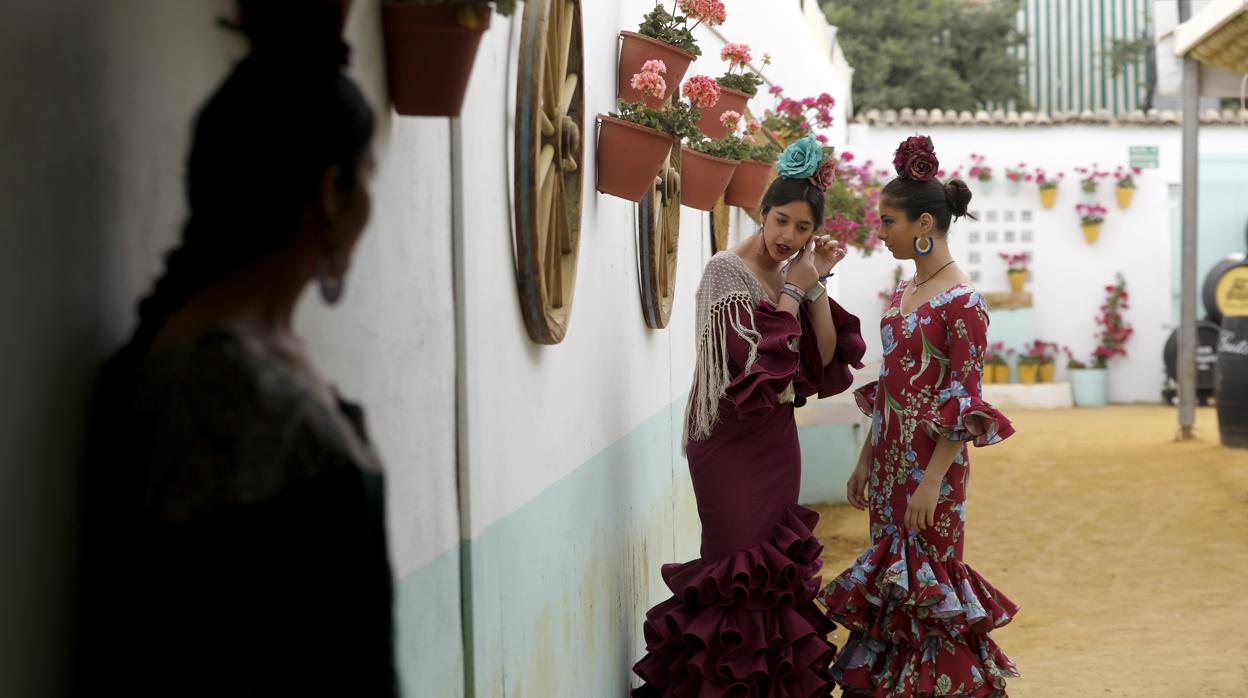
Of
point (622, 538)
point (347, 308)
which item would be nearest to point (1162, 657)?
point (622, 538)

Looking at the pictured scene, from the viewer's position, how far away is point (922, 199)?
12.6 ft

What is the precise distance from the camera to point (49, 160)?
1.02 metres

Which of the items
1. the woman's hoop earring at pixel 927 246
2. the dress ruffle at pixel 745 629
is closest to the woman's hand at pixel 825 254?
the woman's hoop earring at pixel 927 246

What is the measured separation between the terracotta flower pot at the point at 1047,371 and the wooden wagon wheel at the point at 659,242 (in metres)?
11.3

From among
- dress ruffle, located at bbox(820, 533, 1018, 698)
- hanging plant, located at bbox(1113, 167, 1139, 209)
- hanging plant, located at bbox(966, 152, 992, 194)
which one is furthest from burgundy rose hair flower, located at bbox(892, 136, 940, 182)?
hanging plant, located at bbox(1113, 167, 1139, 209)

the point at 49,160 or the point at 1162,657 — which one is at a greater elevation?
the point at 49,160

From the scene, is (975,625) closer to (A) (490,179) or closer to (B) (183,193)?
(A) (490,179)

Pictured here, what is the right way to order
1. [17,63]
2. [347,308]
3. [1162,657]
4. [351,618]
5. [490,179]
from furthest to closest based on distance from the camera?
[1162,657] < [490,179] < [347,308] < [351,618] < [17,63]

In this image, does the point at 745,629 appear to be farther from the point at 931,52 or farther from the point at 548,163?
the point at 931,52

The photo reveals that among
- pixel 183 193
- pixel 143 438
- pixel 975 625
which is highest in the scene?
pixel 183 193

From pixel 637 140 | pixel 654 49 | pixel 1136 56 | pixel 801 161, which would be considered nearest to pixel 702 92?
pixel 654 49

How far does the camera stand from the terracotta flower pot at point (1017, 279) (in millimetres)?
15172

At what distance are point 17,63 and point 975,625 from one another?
327 cm

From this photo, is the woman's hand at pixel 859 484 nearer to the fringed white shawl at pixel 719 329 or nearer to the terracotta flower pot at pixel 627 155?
the fringed white shawl at pixel 719 329
